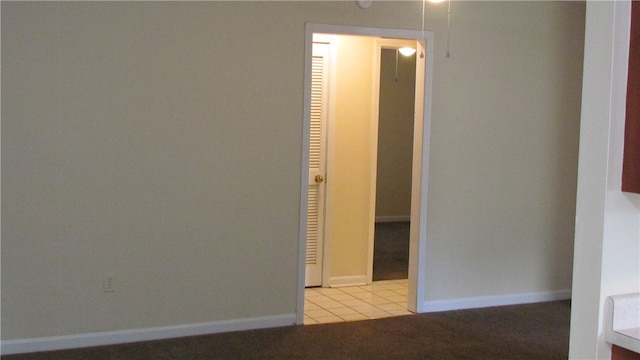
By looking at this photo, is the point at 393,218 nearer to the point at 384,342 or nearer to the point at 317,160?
the point at 317,160

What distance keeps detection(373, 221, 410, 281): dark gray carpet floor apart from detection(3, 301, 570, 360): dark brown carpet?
1.51m

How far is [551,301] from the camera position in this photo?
6102mm

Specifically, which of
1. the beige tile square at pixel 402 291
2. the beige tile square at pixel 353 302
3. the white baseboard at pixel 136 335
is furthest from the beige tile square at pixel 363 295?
the white baseboard at pixel 136 335

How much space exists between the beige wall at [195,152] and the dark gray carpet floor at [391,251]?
1355 millimetres

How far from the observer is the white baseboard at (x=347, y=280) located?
6.45m

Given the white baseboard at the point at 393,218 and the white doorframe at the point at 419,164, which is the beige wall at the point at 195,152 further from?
the white baseboard at the point at 393,218

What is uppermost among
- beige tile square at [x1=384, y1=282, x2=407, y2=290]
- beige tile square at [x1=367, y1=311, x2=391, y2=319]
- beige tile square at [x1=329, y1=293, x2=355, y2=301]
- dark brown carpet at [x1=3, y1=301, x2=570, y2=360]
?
beige tile square at [x1=384, y1=282, x2=407, y2=290]

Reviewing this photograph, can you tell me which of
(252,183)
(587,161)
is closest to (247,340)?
(252,183)

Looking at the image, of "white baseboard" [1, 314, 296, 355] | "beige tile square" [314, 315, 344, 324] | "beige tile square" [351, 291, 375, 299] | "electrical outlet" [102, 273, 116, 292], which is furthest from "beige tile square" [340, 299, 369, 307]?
"electrical outlet" [102, 273, 116, 292]

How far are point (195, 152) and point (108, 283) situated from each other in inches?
39.2

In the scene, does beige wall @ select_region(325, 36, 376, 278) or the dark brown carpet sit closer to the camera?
the dark brown carpet

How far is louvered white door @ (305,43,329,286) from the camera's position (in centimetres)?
618

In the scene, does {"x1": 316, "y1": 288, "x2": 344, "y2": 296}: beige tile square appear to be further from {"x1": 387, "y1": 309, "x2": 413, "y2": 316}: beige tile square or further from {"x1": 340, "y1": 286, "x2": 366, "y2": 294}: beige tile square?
{"x1": 387, "y1": 309, "x2": 413, "y2": 316}: beige tile square

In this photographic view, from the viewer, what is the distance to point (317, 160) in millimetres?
6277
